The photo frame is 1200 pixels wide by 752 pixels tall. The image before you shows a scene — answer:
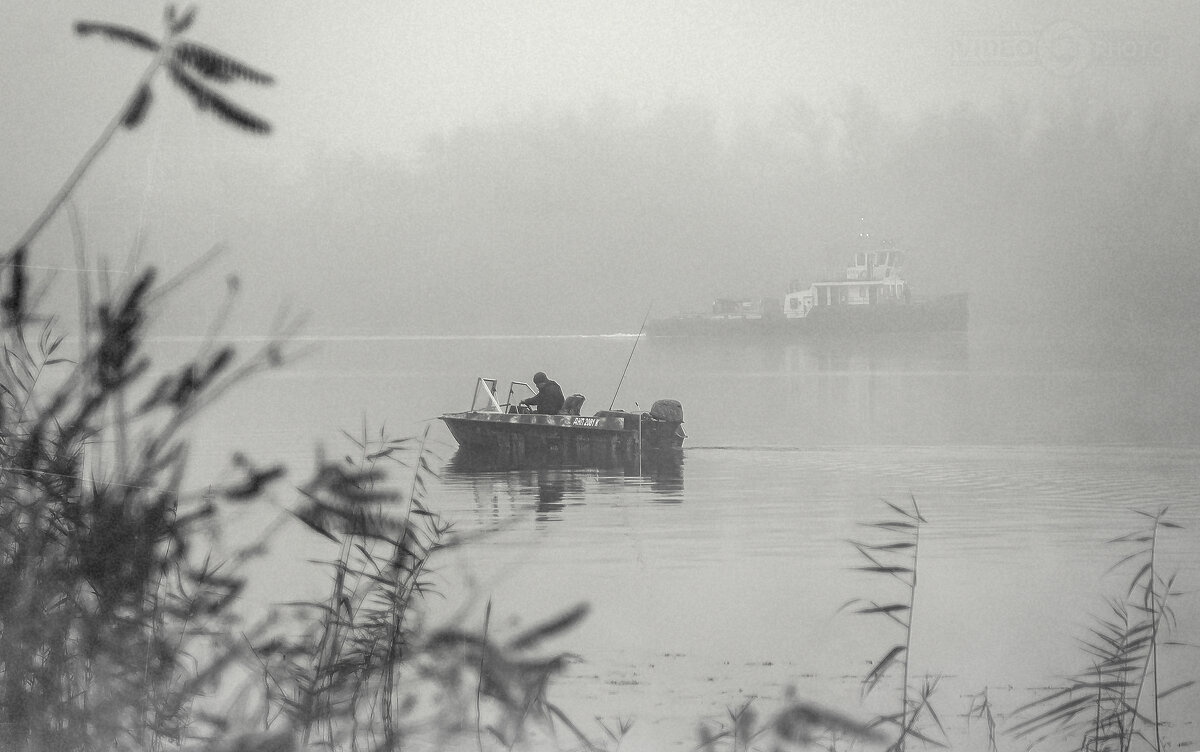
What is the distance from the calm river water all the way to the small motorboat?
258 millimetres

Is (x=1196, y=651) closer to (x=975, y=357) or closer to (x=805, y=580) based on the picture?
(x=805, y=580)

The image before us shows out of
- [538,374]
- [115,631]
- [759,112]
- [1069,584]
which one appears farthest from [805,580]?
[538,374]

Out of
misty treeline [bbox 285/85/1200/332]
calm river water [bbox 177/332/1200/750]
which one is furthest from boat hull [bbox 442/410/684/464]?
misty treeline [bbox 285/85/1200/332]

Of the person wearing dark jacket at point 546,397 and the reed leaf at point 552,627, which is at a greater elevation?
the person wearing dark jacket at point 546,397

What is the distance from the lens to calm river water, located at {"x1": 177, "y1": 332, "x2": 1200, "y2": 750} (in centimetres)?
246

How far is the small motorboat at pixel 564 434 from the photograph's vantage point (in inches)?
282

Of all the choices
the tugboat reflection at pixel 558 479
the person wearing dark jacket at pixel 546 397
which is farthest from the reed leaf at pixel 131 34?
the person wearing dark jacket at pixel 546 397

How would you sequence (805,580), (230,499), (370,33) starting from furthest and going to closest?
(805,580), (370,33), (230,499)

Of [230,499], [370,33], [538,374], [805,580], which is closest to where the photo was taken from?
[230,499]

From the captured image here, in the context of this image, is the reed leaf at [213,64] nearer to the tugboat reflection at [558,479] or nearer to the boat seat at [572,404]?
the tugboat reflection at [558,479]

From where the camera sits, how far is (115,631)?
136 centimetres

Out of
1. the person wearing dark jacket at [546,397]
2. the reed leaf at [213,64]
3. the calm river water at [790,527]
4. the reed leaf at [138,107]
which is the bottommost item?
the calm river water at [790,527]

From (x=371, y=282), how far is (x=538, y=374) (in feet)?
13.6

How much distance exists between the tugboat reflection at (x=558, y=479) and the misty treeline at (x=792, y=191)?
1868 millimetres
